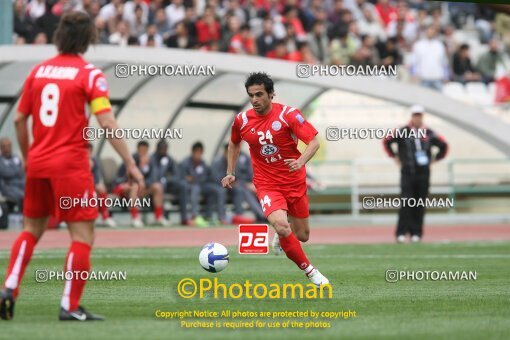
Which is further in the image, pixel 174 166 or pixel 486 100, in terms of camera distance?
pixel 486 100

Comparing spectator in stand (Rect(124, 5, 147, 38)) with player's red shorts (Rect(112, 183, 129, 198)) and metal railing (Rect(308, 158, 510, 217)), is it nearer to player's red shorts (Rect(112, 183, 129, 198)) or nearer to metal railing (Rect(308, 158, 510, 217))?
player's red shorts (Rect(112, 183, 129, 198))

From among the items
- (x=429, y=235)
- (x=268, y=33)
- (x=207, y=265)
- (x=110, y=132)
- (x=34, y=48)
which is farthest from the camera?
(x=268, y=33)

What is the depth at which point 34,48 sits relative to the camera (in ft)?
84.2

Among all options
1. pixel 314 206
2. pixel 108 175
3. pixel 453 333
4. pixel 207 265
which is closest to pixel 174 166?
pixel 108 175

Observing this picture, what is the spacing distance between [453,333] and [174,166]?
18.7m

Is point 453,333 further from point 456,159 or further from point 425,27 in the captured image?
point 425,27

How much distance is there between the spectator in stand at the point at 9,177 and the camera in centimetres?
2558

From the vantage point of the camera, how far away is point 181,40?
93.1 ft

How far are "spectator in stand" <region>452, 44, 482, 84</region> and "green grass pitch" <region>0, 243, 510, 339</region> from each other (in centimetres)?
1336

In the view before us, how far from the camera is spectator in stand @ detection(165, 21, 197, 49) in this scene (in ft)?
93.0

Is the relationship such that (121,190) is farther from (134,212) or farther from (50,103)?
(50,103)

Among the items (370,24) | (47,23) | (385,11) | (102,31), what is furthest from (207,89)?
(385,11)

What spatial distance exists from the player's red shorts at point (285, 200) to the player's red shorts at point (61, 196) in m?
3.73

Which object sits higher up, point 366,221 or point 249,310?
point 366,221
